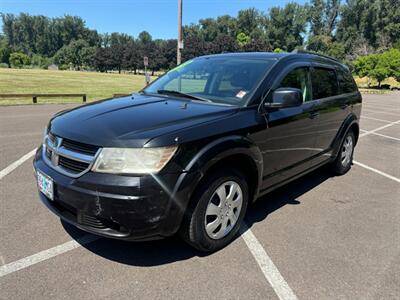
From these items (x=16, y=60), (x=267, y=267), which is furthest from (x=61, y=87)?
(x=16, y=60)

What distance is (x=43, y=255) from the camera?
3.12 meters

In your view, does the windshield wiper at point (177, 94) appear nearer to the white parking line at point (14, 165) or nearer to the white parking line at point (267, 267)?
the white parking line at point (267, 267)

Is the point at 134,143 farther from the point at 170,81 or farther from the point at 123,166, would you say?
the point at 170,81

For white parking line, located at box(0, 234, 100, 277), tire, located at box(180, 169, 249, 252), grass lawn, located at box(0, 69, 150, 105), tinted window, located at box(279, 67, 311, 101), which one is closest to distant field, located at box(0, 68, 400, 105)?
grass lawn, located at box(0, 69, 150, 105)

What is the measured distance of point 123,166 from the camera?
2621 mm

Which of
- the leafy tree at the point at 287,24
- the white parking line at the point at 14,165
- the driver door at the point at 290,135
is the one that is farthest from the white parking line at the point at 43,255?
the leafy tree at the point at 287,24

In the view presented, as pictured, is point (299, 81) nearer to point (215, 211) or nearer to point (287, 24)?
point (215, 211)

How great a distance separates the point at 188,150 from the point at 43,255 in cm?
164

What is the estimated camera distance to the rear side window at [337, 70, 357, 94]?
548 cm

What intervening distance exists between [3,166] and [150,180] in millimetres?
4056

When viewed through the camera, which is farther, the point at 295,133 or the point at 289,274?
the point at 295,133

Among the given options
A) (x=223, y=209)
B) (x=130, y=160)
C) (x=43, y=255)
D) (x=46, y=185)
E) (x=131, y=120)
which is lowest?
(x=43, y=255)

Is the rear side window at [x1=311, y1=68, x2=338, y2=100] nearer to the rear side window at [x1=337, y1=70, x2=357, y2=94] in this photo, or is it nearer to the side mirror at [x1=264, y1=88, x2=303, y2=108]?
the rear side window at [x1=337, y1=70, x2=357, y2=94]

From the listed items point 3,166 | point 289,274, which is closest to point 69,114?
point 289,274
